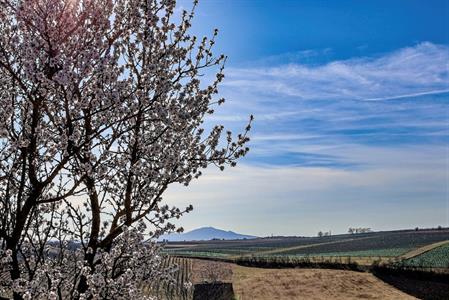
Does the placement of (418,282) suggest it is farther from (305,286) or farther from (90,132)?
(90,132)

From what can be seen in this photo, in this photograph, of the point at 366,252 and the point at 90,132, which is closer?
the point at 90,132

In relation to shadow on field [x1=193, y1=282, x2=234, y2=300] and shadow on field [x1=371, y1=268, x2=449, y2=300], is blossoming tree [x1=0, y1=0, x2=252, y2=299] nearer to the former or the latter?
shadow on field [x1=193, y1=282, x2=234, y2=300]

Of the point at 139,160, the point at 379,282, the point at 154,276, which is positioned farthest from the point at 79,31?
the point at 379,282

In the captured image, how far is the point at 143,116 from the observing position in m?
8.84

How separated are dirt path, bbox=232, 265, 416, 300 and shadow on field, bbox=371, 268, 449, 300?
67.7 inches

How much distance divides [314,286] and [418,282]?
13122mm

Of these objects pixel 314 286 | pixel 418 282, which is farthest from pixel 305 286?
pixel 418 282

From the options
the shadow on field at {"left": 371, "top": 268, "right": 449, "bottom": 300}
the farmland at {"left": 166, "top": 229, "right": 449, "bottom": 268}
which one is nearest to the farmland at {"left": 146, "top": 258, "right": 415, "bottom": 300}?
the shadow on field at {"left": 371, "top": 268, "right": 449, "bottom": 300}

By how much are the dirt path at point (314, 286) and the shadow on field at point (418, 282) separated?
5.64ft

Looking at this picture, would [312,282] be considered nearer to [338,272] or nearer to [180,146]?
[338,272]

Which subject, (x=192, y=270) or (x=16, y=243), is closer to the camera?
(x=16, y=243)

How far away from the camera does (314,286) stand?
172 ft

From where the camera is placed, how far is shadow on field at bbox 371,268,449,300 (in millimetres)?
50812

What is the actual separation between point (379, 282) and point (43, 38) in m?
54.7
